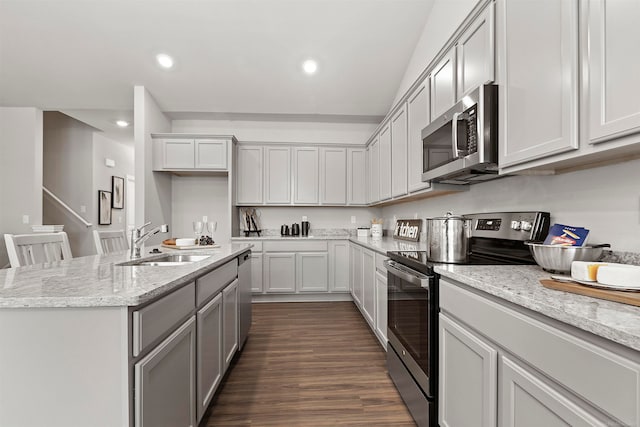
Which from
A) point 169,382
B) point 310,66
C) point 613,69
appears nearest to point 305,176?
point 310,66

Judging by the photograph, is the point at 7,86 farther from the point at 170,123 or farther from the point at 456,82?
the point at 456,82

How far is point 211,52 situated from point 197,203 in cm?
219

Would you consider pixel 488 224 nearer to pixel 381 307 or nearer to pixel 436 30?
pixel 381 307

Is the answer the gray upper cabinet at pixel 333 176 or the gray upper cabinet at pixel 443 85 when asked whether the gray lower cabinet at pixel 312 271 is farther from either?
the gray upper cabinet at pixel 443 85

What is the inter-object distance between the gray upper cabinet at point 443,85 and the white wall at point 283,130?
2659mm

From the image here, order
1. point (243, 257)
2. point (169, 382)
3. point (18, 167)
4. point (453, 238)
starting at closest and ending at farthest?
point (169, 382), point (453, 238), point (243, 257), point (18, 167)

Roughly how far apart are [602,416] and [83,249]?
24.5 ft

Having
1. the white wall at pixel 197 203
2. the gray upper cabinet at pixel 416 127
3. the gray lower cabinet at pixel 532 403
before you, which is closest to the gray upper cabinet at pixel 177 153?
the white wall at pixel 197 203

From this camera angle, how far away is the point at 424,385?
1.61 m

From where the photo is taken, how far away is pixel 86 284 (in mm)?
1125

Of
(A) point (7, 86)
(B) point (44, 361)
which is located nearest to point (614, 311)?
(B) point (44, 361)

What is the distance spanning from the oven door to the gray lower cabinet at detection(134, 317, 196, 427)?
1157 mm

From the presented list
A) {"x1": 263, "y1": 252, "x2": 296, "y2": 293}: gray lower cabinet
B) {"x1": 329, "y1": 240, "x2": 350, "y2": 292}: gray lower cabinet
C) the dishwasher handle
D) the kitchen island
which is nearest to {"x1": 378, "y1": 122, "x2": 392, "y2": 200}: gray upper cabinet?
{"x1": 329, "y1": 240, "x2": 350, "y2": 292}: gray lower cabinet

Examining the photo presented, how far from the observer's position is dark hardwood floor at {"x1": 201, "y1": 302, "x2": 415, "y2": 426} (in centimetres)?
181
